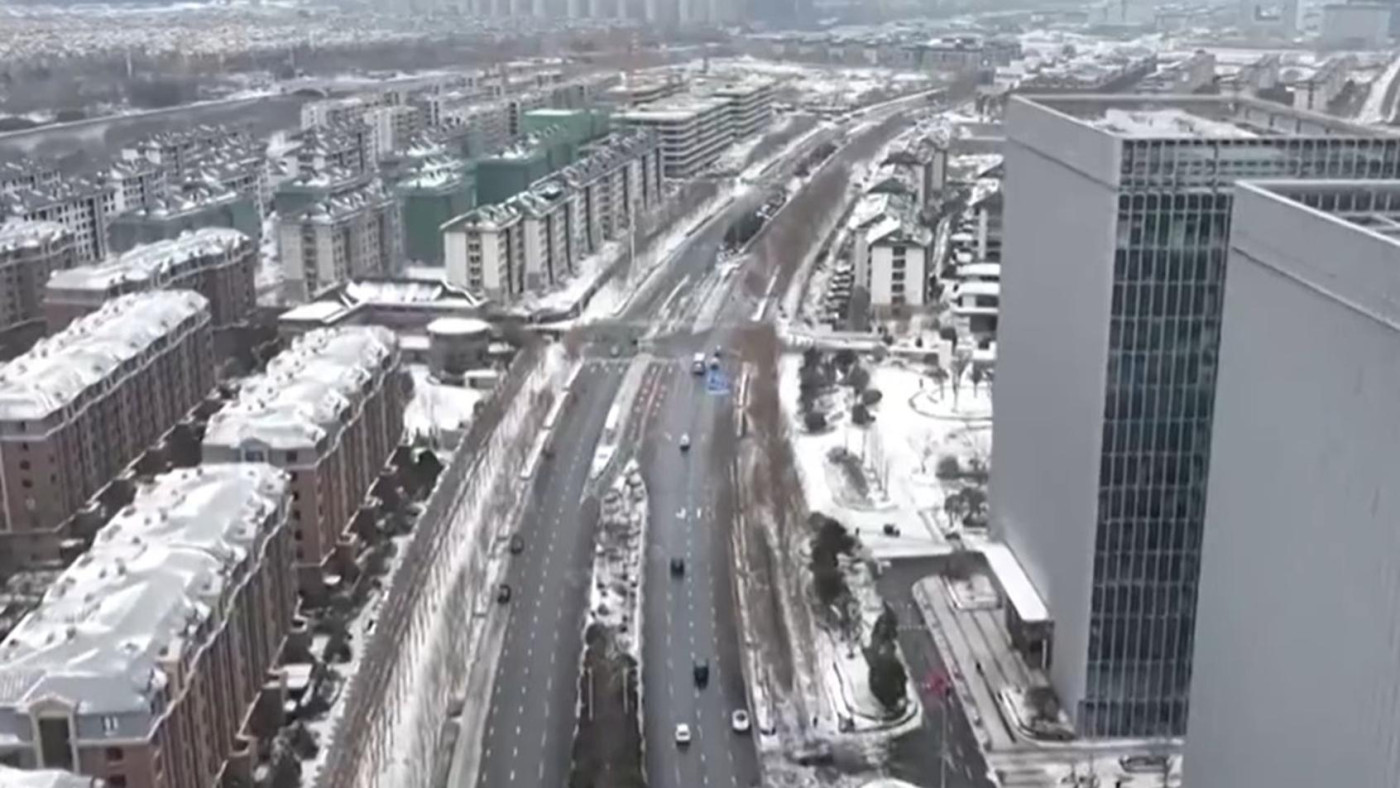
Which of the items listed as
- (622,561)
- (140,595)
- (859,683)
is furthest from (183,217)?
(859,683)

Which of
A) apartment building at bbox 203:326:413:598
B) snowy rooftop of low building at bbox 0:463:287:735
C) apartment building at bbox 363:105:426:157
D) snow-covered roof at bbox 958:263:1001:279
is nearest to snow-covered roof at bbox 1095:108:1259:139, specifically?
snowy rooftop of low building at bbox 0:463:287:735

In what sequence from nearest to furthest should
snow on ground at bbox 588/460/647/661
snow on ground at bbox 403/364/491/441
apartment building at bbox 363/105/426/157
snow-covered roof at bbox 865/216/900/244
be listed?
snow on ground at bbox 588/460/647/661, snow on ground at bbox 403/364/491/441, snow-covered roof at bbox 865/216/900/244, apartment building at bbox 363/105/426/157

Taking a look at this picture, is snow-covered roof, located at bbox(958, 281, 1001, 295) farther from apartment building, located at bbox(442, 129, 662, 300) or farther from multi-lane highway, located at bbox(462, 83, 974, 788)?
apartment building, located at bbox(442, 129, 662, 300)

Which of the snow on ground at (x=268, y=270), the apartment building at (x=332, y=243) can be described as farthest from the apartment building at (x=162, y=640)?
the apartment building at (x=332, y=243)

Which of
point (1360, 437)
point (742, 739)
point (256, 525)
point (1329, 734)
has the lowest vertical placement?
point (742, 739)

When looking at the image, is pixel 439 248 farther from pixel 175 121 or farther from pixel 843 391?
pixel 175 121

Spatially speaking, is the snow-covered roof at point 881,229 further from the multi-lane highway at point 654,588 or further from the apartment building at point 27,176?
the apartment building at point 27,176

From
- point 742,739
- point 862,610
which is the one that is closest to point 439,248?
point 862,610
